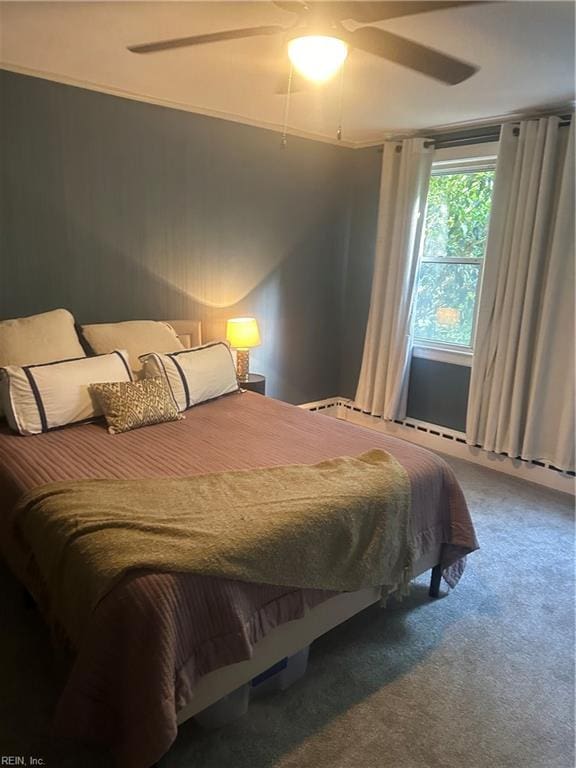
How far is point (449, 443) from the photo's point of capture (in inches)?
161

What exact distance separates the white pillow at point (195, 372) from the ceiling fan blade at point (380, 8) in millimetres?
1823

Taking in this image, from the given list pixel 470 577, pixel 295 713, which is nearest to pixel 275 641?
pixel 295 713

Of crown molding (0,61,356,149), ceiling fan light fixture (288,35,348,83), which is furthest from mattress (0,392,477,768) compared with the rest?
crown molding (0,61,356,149)

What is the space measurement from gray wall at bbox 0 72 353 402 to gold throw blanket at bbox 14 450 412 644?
1751 mm

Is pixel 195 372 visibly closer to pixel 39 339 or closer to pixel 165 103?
pixel 39 339

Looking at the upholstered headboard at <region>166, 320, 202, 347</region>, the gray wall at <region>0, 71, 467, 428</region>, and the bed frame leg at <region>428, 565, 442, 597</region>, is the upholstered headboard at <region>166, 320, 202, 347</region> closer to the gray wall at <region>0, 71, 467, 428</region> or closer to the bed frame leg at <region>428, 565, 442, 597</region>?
the gray wall at <region>0, 71, 467, 428</region>

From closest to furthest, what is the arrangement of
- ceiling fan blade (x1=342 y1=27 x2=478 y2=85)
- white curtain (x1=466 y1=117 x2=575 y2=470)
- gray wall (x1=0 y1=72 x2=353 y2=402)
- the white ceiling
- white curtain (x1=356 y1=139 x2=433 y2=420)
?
ceiling fan blade (x1=342 y1=27 x2=478 y2=85), the white ceiling, gray wall (x1=0 y1=72 x2=353 y2=402), white curtain (x1=466 y1=117 x2=575 y2=470), white curtain (x1=356 y1=139 x2=433 y2=420)

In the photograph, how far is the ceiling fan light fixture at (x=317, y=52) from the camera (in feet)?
5.88

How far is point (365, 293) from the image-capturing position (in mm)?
4598

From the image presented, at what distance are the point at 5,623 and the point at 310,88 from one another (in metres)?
2.97

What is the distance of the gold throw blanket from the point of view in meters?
1.51

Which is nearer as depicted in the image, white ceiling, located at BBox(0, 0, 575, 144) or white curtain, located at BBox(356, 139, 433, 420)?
white ceiling, located at BBox(0, 0, 575, 144)

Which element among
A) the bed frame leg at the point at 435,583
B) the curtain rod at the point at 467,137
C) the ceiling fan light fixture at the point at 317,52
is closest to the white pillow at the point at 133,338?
the ceiling fan light fixture at the point at 317,52

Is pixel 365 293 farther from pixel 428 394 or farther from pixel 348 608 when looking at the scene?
pixel 348 608
